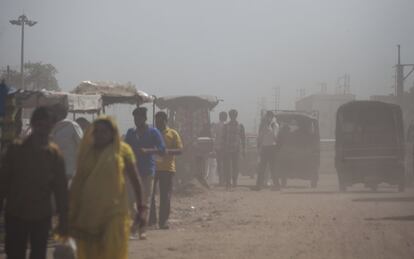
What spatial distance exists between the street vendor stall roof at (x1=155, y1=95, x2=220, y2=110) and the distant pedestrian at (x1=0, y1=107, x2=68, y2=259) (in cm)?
1608

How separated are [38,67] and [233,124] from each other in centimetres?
3498

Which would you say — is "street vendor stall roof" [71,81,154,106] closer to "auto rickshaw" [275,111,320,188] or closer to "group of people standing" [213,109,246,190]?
"group of people standing" [213,109,246,190]

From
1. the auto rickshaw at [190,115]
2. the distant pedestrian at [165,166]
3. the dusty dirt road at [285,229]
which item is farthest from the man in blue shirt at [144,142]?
the auto rickshaw at [190,115]

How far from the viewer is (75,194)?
572cm

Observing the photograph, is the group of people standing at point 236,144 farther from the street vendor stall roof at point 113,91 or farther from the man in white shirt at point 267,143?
the street vendor stall roof at point 113,91

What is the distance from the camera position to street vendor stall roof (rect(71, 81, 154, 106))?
43.8ft

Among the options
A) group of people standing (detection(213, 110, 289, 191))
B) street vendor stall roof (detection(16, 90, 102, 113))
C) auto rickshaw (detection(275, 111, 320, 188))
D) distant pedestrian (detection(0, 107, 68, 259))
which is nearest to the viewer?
distant pedestrian (detection(0, 107, 68, 259))

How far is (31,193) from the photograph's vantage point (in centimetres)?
569

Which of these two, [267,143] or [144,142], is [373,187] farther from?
[144,142]

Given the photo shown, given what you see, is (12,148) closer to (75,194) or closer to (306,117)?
(75,194)

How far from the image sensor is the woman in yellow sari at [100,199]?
556 centimetres

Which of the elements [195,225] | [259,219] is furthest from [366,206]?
[195,225]

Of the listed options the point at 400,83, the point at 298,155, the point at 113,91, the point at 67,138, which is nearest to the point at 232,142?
the point at 298,155

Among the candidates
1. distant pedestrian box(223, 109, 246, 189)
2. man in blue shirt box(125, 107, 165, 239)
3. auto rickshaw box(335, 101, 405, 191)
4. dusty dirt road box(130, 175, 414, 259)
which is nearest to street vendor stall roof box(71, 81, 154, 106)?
dusty dirt road box(130, 175, 414, 259)
